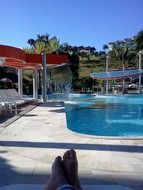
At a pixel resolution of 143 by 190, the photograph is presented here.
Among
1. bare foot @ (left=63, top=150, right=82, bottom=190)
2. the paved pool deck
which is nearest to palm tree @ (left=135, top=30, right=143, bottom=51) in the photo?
the paved pool deck

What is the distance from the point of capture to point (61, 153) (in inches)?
260

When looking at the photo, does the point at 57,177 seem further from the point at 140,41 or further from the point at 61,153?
the point at 140,41

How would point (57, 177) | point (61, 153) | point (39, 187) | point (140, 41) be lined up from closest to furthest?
1. point (57, 177)
2. point (39, 187)
3. point (61, 153)
4. point (140, 41)

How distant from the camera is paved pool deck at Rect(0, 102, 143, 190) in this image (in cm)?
485

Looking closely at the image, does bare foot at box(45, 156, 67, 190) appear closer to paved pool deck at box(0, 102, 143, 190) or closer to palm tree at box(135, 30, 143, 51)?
paved pool deck at box(0, 102, 143, 190)

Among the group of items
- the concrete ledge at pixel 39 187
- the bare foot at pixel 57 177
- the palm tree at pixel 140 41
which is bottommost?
the concrete ledge at pixel 39 187

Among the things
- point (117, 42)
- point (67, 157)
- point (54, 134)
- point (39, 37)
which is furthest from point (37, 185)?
point (117, 42)

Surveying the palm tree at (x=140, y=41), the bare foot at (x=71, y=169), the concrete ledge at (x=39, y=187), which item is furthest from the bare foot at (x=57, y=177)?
the palm tree at (x=140, y=41)

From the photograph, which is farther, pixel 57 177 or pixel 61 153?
pixel 61 153

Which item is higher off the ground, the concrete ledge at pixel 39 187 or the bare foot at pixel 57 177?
the bare foot at pixel 57 177

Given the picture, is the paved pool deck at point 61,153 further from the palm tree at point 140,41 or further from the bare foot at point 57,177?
the palm tree at point 140,41

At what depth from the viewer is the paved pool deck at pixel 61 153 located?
485cm

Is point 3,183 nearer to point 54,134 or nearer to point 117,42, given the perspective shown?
point 54,134

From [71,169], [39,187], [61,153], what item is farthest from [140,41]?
[71,169]
